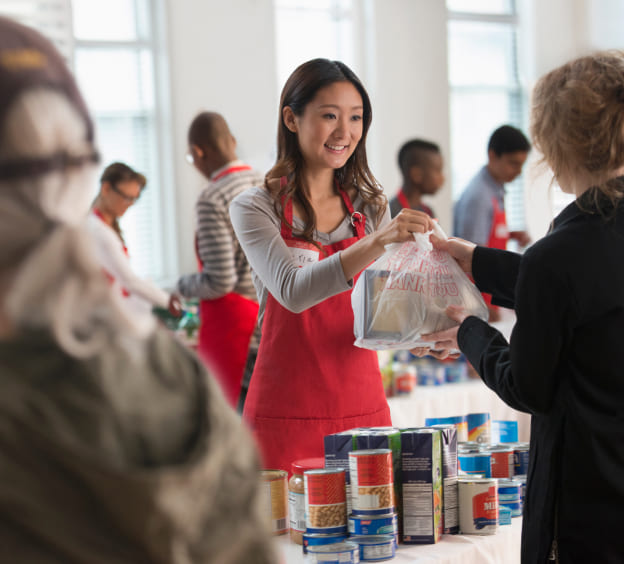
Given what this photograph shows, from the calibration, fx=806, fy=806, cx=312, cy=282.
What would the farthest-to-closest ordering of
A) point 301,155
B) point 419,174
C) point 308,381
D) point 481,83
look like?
point 481,83 < point 419,174 < point 301,155 < point 308,381

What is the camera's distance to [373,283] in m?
1.95

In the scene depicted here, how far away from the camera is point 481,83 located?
7781 millimetres

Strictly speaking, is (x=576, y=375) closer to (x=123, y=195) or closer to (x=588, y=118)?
(x=588, y=118)

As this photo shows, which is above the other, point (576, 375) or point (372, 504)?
point (576, 375)

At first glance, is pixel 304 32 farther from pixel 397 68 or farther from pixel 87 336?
pixel 87 336

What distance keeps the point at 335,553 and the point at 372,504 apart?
0.36ft

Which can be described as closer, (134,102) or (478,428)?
(478,428)

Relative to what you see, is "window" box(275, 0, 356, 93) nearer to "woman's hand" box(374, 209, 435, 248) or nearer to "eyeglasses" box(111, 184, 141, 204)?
"eyeglasses" box(111, 184, 141, 204)

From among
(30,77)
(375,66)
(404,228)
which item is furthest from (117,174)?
(375,66)

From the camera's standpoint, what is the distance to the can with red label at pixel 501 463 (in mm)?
1887

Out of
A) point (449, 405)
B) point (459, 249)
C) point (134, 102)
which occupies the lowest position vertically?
point (449, 405)

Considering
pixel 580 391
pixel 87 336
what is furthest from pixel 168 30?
pixel 87 336

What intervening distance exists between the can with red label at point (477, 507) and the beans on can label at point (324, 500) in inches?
11.6

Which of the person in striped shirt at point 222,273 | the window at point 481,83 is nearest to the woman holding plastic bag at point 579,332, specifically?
the person in striped shirt at point 222,273
